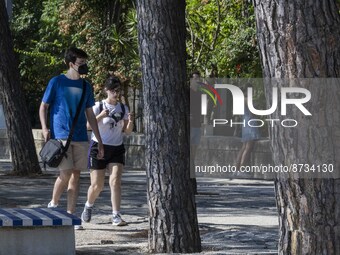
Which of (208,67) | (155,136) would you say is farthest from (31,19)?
(155,136)

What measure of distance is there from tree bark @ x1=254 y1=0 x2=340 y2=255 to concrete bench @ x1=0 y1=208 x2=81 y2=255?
3.92m

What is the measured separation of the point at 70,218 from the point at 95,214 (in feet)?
16.1

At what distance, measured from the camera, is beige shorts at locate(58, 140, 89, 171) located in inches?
513

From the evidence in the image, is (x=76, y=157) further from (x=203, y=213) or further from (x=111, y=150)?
(x=203, y=213)

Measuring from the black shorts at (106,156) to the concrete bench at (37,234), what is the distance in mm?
3328

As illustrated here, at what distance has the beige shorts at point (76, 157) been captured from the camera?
13.0 m

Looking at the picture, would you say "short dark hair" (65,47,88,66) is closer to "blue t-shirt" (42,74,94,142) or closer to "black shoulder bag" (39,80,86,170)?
"blue t-shirt" (42,74,94,142)

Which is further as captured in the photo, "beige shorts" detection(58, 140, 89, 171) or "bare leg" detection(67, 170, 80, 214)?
"bare leg" detection(67, 170, 80, 214)

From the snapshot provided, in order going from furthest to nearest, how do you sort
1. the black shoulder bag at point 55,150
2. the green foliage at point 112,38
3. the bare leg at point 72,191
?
the green foliage at point 112,38 → the bare leg at point 72,191 → the black shoulder bag at point 55,150

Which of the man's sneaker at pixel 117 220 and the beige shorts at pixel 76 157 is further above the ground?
the beige shorts at pixel 76 157

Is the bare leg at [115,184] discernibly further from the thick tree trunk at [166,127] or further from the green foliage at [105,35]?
the green foliage at [105,35]

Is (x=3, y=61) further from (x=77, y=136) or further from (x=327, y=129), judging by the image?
(x=327, y=129)

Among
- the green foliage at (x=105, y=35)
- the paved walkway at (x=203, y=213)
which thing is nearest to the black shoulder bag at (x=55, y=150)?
the paved walkway at (x=203, y=213)

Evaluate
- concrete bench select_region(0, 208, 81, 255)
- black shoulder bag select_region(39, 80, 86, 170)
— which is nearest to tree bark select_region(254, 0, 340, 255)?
concrete bench select_region(0, 208, 81, 255)
